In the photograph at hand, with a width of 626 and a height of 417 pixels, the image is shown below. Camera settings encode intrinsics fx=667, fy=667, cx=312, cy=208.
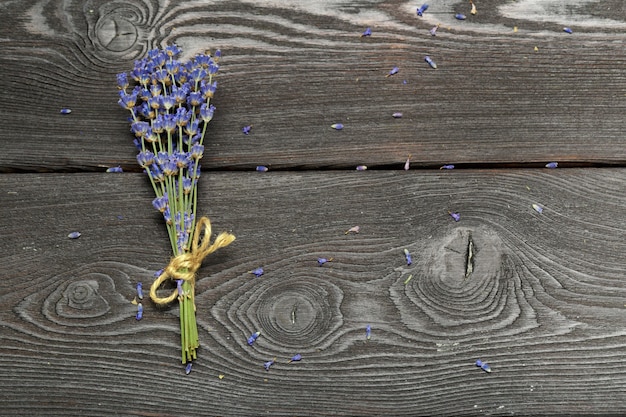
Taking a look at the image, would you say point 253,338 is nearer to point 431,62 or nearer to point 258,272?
point 258,272

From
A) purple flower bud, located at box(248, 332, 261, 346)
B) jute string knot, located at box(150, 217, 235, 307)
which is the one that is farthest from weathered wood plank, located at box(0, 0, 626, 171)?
purple flower bud, located at box(248, 332, 261, 346)

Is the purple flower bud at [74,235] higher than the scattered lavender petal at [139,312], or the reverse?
the purple flower bud at [74,235]

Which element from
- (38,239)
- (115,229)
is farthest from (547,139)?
(38,239)

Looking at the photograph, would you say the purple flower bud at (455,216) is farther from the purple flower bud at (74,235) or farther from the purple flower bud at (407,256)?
the purple flower bud at (74,235)

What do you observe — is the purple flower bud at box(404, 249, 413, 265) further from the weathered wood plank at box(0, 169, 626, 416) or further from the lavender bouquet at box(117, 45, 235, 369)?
the lavender bouquet at box(117, 45, 235, 369)

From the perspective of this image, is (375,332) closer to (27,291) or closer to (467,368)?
(467,368)

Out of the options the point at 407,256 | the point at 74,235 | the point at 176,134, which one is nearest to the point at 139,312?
the point at 74,235

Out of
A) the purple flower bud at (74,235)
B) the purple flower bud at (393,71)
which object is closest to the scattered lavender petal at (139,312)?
the purple flower bud at (74,235)
